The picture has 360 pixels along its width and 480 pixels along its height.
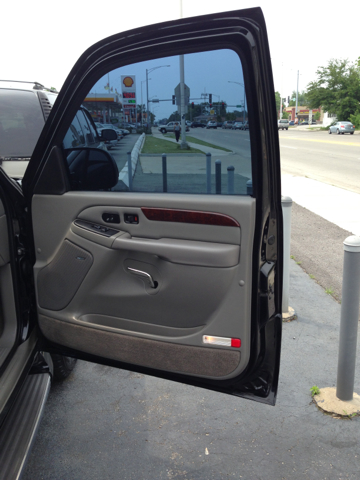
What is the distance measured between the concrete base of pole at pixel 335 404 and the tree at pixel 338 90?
56.2m

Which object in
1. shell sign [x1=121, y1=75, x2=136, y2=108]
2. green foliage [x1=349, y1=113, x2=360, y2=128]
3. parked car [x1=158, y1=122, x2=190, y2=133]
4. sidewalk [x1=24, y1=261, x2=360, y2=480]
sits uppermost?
green foliage [x1=349, y1=113, x2=360, y2=128]

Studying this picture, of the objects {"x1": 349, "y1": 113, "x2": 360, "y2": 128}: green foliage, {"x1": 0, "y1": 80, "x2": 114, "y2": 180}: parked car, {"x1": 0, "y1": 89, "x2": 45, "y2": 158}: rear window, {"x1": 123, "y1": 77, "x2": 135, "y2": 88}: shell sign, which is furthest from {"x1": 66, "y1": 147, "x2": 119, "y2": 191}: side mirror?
{"x1": 349, "y1": 113, "x2": 360, "y2": 128}: green foliage

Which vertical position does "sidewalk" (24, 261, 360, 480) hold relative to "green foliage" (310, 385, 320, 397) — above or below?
below

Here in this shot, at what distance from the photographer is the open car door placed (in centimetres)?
195

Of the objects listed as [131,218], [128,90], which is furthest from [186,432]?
[128,90]

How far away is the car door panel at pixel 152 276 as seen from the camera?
6.66ft

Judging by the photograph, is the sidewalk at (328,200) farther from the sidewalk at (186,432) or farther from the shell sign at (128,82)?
the shell sign at (128,82)

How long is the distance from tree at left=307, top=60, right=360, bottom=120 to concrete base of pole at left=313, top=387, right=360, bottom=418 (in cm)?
5625

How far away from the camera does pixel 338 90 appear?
58.1m

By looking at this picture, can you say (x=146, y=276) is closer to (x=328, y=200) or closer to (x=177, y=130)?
(x=177, y=130)

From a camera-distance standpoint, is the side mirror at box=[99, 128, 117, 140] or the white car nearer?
the white car

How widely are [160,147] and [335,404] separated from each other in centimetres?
203

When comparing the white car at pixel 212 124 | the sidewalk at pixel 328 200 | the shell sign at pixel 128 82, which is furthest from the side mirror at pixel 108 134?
the sidewalk at pixel 328 200

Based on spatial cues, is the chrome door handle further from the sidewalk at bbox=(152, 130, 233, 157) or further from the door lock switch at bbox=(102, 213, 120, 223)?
the sidewalk at bbox=(152, 130, 233, 157)
